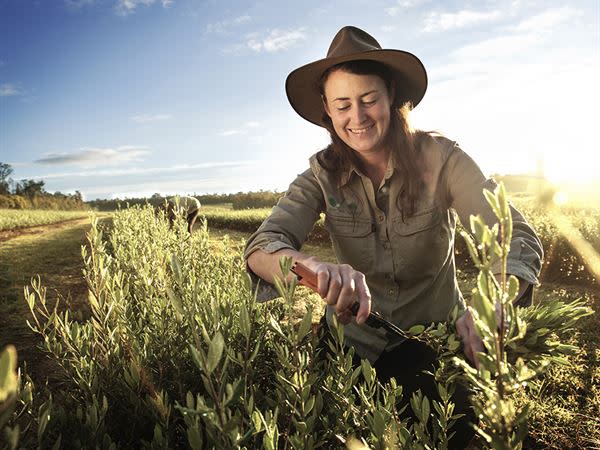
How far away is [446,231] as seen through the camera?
2.65 m

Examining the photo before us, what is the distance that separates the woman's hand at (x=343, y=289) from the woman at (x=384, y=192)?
919mm

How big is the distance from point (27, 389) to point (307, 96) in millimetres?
2355

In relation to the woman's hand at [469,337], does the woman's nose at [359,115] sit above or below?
above

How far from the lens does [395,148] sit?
2.53 meters

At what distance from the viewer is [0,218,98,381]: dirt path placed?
355 cm

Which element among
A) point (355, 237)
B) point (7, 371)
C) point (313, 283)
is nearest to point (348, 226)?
point (355, 237)

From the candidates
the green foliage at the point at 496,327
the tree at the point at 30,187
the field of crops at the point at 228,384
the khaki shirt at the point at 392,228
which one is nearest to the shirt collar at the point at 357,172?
the khaki shirt at the point at 392,228

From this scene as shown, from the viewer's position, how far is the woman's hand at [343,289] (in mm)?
1201

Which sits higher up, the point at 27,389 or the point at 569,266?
the point at 27,389

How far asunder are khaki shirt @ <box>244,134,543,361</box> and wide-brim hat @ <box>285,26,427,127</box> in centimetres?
37

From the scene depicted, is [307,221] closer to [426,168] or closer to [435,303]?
[426,168]

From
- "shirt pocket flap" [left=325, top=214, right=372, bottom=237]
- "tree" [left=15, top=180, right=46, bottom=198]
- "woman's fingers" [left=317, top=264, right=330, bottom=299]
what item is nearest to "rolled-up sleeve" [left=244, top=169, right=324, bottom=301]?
"shirt pocket flap" [left=325, top=214, right=372, bottom=237]

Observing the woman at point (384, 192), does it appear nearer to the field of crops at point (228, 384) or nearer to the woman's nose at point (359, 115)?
the woman's nose at point (359, 115)

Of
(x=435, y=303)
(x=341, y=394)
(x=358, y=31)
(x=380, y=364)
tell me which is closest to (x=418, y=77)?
(x=358, y=31)
